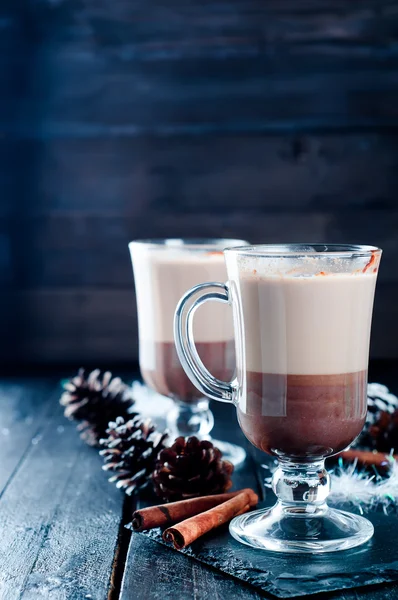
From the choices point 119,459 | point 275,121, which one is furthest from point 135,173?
point 119,459

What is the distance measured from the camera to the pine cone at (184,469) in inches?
49.3

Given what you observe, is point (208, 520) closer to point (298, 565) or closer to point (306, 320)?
point (298, 565)

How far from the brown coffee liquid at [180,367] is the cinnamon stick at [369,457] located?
0.88 feet

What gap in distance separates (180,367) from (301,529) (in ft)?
1.62

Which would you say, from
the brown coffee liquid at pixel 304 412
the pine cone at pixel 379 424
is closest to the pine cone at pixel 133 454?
the brown coffee liquid at pixel 304 412

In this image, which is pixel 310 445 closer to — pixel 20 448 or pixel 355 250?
pixel 355 250

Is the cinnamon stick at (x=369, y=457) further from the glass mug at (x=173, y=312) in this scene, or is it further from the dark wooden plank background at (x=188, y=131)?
the dark wooden plank background at (x=188, y=131)

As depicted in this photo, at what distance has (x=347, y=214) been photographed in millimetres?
2781

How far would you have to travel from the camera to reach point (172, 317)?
1.55m

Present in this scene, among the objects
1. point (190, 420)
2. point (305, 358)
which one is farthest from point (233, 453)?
point (305, 358)

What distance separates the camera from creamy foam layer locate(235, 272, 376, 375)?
1104mm

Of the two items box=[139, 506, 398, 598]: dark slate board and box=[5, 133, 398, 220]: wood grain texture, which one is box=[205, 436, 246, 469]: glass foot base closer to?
box=[139, 506, 398, 598]: dark slate board

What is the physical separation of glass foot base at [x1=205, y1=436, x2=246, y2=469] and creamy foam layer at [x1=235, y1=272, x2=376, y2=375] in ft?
1.37

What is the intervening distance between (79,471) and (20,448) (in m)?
0.21
